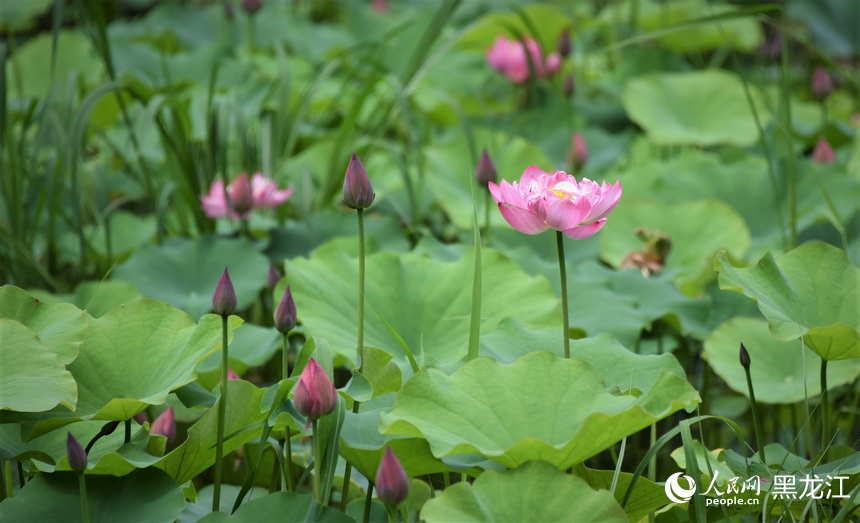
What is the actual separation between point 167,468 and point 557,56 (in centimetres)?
196

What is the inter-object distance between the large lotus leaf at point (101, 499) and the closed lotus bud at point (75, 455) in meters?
0.10

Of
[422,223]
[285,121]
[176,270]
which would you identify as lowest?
[422,223]

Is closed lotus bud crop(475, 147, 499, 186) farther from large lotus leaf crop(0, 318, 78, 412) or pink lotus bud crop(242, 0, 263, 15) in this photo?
pink lotus bud crop(242, 0, 263, 15)

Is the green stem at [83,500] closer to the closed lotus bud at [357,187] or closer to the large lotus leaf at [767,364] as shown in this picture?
the closed lotus bud at [357,187]

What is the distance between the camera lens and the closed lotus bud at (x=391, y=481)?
69cm

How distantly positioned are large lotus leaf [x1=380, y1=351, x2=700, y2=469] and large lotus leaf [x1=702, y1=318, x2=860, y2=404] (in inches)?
18.6

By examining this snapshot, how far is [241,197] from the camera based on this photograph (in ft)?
4.86

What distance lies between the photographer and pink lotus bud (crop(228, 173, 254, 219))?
146 cm

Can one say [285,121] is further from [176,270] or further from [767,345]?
[767,345]

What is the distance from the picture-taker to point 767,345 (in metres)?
1.29

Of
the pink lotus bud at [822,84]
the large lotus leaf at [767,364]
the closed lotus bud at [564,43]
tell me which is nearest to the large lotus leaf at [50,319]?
the large lotus leaf at [767,364]

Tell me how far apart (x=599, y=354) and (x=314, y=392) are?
0.41 meters

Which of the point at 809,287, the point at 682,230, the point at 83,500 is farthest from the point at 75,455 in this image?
the point at 682,230

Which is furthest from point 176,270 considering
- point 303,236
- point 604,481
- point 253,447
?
point 604,481
